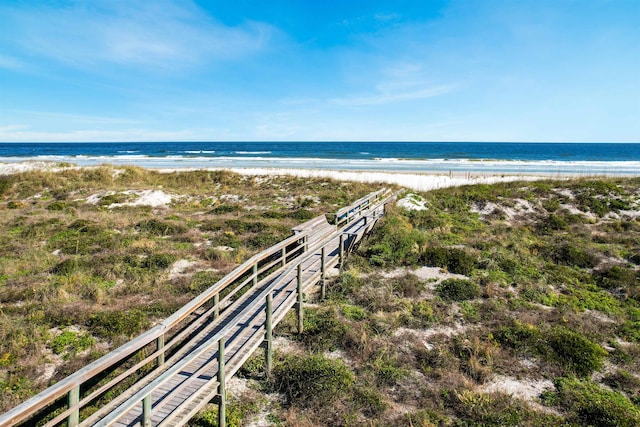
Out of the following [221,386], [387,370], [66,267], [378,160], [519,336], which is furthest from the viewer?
[378,160]

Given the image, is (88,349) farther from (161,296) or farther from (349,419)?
(349,419)

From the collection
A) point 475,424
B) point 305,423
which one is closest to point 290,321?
point 305,423

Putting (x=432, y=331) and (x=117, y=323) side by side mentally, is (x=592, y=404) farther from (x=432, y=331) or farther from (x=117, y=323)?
(x=117, y=323)

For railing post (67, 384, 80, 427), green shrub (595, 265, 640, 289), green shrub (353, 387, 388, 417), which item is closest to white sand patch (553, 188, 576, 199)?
green shrub (595, 265, 640, 289)

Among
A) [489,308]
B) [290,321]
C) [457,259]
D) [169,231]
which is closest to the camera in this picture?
[290,321]

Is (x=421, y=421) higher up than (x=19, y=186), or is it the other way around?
(x=19, y=186)

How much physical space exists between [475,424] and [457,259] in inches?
299

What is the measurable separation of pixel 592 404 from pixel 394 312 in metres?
4.16

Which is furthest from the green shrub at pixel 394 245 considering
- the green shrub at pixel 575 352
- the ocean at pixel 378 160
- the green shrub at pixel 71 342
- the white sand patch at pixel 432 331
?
the ocean at pixel 378 160

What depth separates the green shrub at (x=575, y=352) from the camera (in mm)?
7055

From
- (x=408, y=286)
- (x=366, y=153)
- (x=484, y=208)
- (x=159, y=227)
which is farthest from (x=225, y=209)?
(x=366, y=153)

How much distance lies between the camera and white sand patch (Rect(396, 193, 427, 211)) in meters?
20.4

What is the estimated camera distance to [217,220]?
18.3 m

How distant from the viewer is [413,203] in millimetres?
20891
